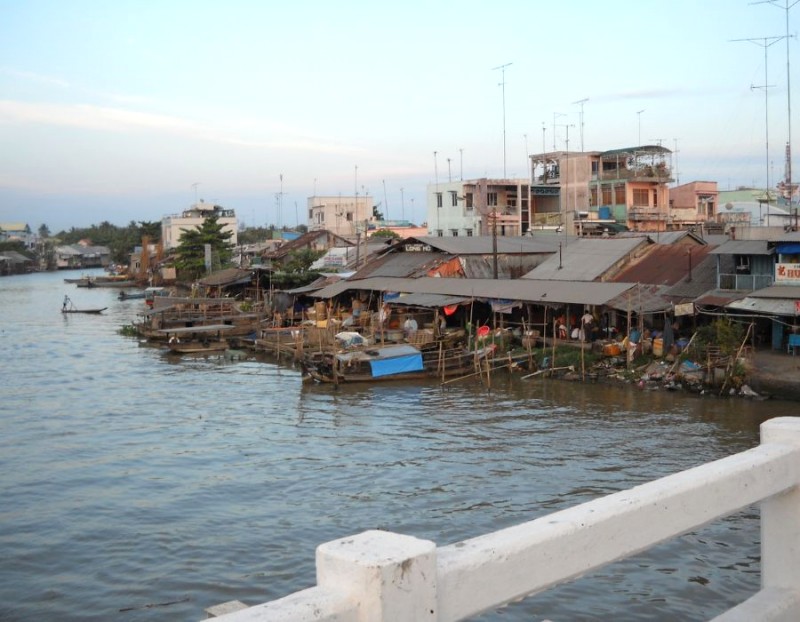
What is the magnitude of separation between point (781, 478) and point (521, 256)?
27177 mm

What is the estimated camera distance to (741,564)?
981cm

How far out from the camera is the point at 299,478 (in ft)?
45.8

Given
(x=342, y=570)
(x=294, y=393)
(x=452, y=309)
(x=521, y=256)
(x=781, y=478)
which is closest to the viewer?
(x=342, y=570)

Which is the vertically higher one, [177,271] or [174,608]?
[177,271]

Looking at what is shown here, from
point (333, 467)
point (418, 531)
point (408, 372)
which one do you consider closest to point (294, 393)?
point (408, 372)

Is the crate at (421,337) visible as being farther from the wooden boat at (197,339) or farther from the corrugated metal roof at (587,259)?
the wooden boat at (197,339)

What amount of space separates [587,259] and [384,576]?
83.4 feet

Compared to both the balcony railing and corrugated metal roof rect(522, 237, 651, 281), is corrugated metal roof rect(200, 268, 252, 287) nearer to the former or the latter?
corrugated metal roof rect(522, 237, 651, 281)

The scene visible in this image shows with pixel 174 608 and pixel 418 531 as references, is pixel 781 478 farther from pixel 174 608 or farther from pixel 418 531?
pixel 418 531

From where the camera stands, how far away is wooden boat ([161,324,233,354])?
29.8 meters

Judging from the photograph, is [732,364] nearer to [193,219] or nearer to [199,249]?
[199,249]

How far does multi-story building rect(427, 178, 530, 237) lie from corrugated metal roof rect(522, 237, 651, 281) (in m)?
10.6

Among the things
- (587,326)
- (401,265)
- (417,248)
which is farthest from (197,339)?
(587,326)

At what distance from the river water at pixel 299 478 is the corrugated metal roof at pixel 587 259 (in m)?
5.49
